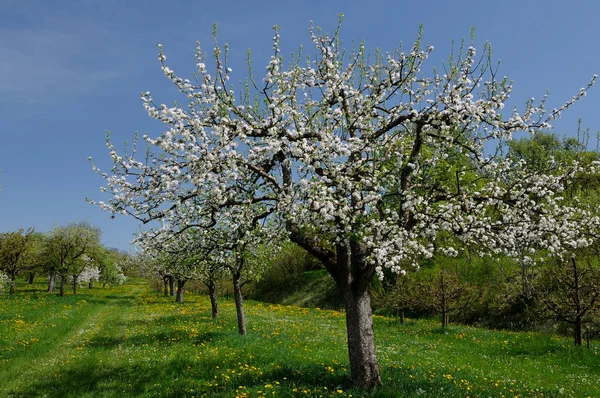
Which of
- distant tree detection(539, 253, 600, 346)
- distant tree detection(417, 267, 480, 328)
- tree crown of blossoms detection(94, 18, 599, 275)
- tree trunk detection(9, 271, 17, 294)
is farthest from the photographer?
tree trunk detection(9, 271, 17, 294)

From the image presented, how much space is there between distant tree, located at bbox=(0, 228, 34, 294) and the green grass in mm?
44689

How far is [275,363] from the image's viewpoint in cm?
1342

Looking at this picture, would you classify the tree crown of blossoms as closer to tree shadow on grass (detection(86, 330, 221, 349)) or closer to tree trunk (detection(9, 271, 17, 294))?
tree shadow on grass (detection(86, 330, 221, 349))

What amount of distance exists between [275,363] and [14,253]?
6342cm

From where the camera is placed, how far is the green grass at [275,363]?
36.2 feet

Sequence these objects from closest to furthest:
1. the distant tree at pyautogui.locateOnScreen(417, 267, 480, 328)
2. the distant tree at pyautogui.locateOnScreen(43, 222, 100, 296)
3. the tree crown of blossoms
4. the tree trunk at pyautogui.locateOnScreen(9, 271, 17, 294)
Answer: the tree crown of blossoms, the distant tree at pyautogui.locateOnScreen(417, 267, 480, 328), the distant tree at pyautogui.locateOnScreen(43, 222, 100, 296), the tree trunk at pyautogui.locateOnScreen(9, 271, 17, 294)

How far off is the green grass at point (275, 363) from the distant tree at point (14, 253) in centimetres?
4469

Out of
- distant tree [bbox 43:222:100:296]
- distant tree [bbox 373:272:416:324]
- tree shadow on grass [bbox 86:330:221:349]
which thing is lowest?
tree shadow on grass [bbox 86:330:221:349]

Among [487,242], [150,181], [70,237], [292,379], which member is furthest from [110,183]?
[70,237]

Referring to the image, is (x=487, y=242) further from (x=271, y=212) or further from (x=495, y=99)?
(x=271, y=212)

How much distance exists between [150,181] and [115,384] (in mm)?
6737

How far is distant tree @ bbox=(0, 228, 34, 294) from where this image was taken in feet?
202

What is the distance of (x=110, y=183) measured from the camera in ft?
33.6

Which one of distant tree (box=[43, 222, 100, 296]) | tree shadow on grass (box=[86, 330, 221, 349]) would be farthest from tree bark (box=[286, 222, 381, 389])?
distant tree (box=[43, 222, 100, 296])
